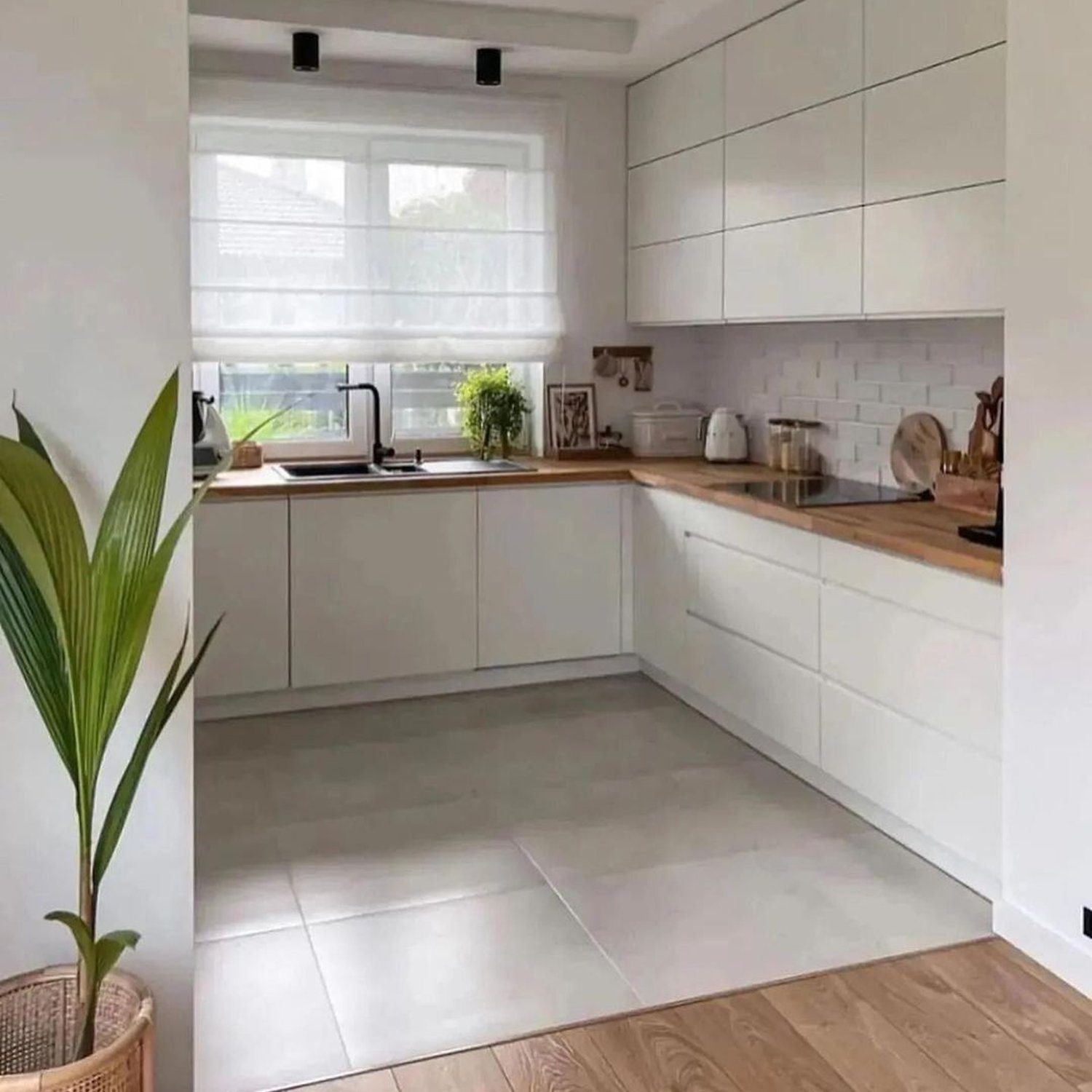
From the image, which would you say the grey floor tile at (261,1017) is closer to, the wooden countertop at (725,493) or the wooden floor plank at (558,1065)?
the wooden floor plank at (558,1065)

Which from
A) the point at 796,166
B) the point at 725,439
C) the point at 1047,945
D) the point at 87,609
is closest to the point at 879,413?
the point at 725,439

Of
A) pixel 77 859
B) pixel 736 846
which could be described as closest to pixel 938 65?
pixel 736 846

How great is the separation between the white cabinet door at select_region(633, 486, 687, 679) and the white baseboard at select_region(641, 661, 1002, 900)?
0.12 meters

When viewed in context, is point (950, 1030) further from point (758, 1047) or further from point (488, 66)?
point (488, 66)

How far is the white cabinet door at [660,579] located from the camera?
4410mm

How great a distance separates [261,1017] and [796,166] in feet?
9.40

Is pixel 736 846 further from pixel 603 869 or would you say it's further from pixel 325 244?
pixel 325 244

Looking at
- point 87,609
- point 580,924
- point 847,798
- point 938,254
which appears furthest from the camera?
point 847,798

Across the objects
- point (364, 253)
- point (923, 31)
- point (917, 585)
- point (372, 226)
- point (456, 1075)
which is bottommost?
point (456, 1075)

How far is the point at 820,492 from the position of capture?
13.2ft

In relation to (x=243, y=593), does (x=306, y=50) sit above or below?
above

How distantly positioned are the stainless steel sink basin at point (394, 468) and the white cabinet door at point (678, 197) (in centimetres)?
106

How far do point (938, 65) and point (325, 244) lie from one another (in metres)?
2.36

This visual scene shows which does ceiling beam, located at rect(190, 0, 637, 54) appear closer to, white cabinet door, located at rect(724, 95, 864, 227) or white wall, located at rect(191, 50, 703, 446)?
white wall, located at rect(191, 50, 703, 446)
